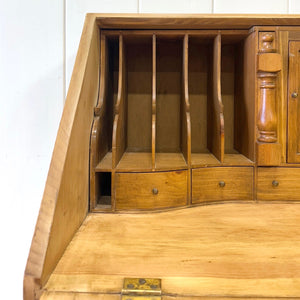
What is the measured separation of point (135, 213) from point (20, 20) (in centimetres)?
90

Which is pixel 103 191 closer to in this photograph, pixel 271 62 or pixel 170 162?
pixel 170 162

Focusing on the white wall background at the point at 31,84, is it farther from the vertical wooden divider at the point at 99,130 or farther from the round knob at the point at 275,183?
the round knob at the point at 275,183

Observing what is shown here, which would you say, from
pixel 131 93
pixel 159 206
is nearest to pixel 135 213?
pixel 159 206

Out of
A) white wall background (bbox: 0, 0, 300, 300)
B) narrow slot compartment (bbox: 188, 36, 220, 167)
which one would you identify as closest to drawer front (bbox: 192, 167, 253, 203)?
narrow slot compartment (bbox: 188, 36, 220, 167)

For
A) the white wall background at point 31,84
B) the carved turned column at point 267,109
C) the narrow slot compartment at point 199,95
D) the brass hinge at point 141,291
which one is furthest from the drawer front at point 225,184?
the white wall background at point 31,84

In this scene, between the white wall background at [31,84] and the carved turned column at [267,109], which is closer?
the carved turned column at [267,109]

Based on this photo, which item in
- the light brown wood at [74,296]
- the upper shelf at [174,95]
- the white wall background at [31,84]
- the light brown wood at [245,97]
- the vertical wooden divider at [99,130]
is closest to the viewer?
the light brown wood at [74,296]

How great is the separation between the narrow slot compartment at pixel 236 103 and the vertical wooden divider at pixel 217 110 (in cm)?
4

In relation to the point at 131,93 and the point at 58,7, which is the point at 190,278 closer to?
the point at 131,93

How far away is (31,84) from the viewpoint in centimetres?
118

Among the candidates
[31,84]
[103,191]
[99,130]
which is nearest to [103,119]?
[99,130]

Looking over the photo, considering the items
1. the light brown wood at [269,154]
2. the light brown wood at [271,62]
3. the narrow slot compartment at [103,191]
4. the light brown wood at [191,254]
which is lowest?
the light brown wood at [191,254]

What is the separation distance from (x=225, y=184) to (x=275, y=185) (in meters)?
0.15

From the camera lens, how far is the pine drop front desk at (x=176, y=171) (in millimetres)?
497
